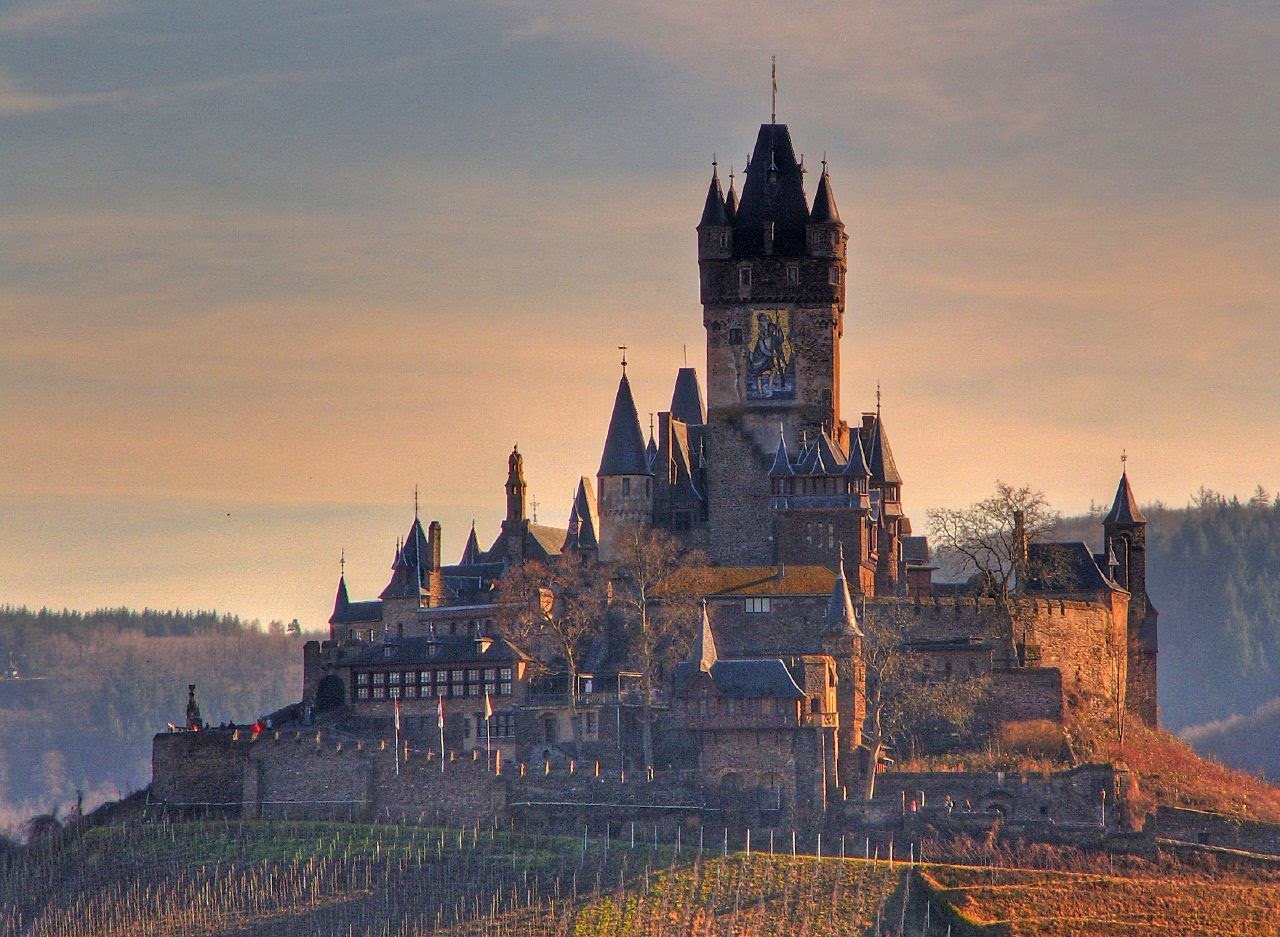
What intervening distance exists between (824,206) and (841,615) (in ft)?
54.8

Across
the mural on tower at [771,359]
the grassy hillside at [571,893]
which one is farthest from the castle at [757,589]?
the grassy hillside at [571,893]

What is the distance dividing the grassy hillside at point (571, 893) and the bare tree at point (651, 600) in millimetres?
8371

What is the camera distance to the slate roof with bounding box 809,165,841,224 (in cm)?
9519

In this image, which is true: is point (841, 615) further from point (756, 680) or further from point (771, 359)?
point (771, 359)

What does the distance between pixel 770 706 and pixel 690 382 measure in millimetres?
22143

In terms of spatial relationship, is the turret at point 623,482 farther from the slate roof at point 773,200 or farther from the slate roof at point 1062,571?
the slate roof at point 1062,571

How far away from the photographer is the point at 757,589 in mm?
89750

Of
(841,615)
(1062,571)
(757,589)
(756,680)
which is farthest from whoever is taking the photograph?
(1062,571)

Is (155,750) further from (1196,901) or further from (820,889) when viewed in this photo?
(1196,901)

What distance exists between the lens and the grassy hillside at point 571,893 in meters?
75.1

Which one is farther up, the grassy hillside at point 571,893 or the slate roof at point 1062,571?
the slate roof at point 1062,571

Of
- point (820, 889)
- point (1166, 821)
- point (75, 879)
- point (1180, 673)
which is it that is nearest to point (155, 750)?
point (75, 879)

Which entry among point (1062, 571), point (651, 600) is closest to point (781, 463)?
point (651, 600)

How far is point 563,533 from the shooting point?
103250mm
